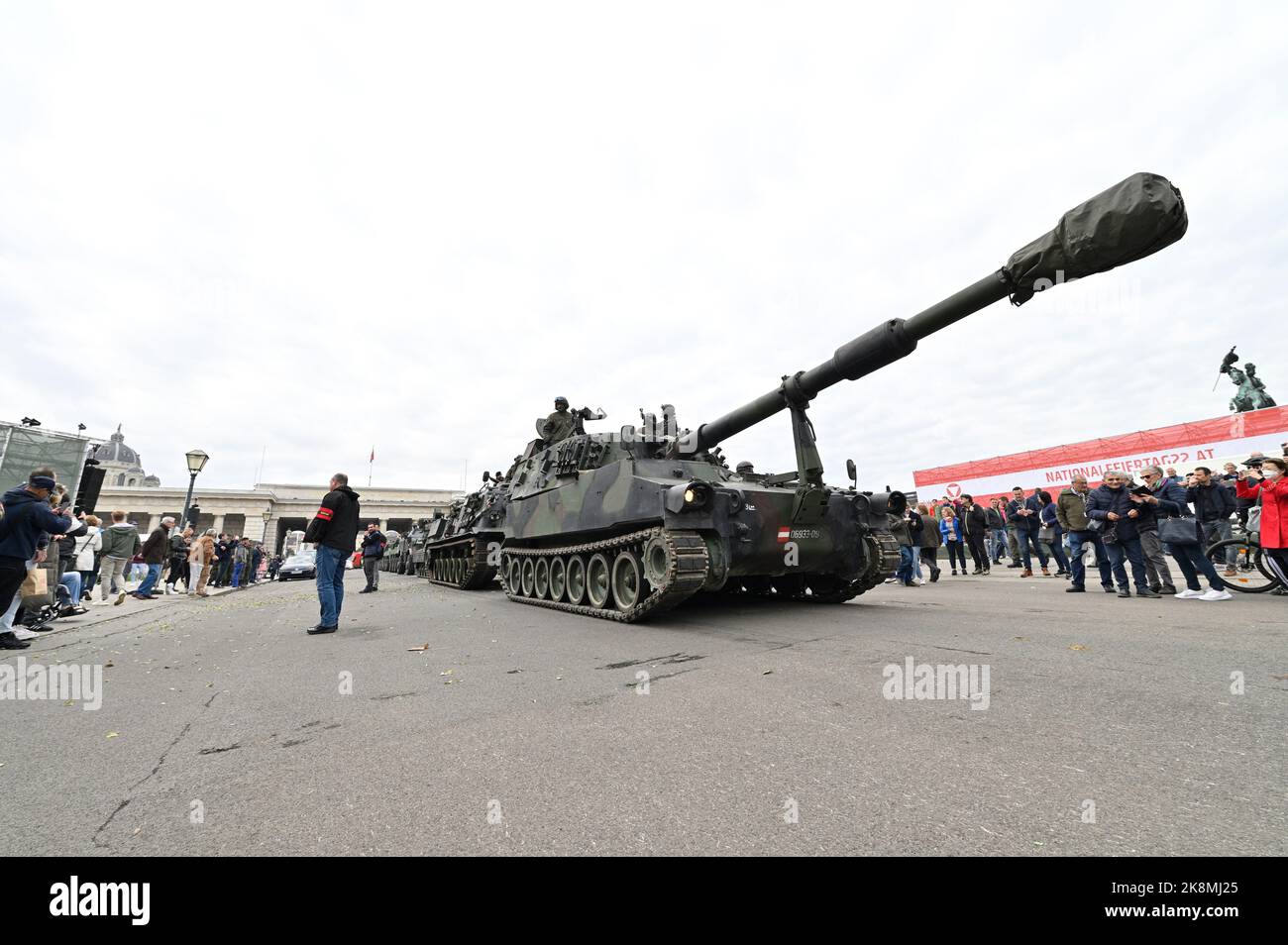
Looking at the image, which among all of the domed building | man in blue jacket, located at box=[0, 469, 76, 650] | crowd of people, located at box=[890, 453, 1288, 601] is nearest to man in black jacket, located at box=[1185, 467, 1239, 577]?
crowd of people, located at box=[890, 453, 1288, 601]

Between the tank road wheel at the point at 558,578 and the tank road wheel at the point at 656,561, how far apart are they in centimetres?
248

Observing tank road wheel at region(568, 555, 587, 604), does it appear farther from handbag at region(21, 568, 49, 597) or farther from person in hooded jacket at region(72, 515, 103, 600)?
person in hooded jacket at region(72, 515, 103, 600)

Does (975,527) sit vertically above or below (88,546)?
below

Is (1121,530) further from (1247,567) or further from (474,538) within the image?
(474,538)

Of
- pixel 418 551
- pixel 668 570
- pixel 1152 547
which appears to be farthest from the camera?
pixel 418 551

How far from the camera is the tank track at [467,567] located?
532 inches

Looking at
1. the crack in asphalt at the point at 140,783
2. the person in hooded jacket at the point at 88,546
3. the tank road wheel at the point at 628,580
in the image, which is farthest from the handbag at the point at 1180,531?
the person in hooded jacket at the point at 88,546

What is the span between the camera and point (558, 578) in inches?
368

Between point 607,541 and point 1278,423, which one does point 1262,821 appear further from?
point 1278,423

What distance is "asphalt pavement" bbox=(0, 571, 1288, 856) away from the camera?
1.75 meters

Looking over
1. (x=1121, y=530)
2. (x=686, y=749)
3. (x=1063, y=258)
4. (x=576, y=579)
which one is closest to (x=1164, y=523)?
(x=1121, y=530)

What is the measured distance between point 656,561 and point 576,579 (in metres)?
2.39
